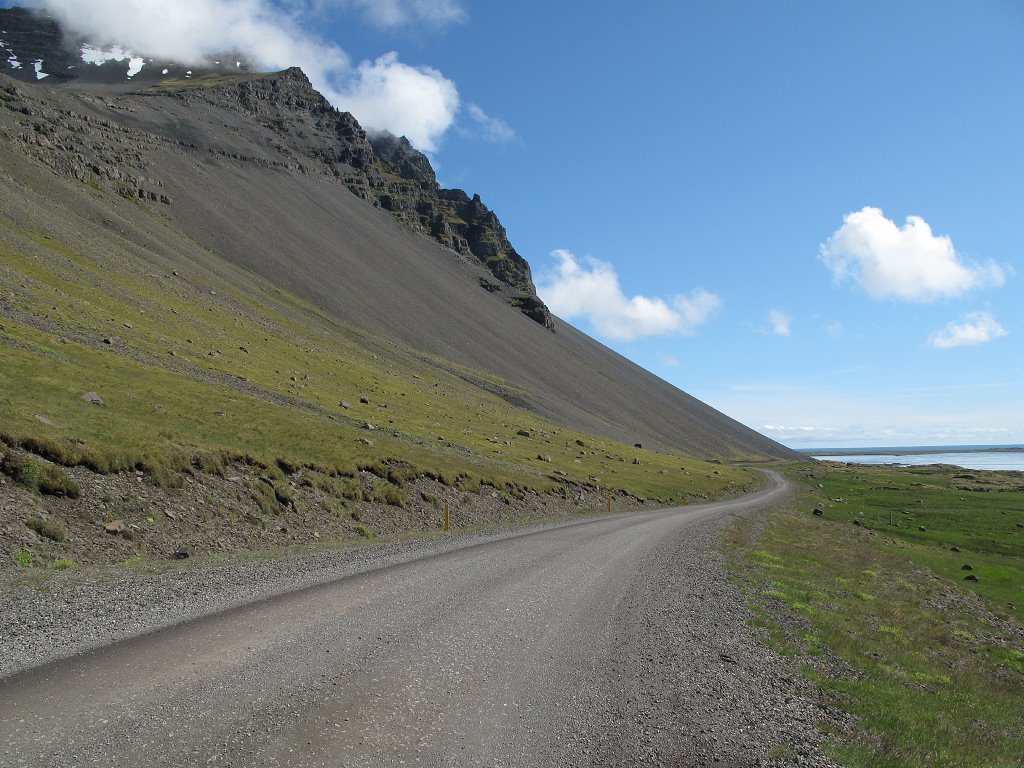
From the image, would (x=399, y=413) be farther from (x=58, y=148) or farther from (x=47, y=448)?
(x=58, y=148)

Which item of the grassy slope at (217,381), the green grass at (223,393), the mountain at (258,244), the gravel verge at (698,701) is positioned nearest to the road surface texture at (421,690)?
the gravel verge at (698,701)

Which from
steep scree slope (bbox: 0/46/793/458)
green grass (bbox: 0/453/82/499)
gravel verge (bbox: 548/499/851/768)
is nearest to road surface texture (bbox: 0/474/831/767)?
gravel verge (bbox: 548/499/851/768)

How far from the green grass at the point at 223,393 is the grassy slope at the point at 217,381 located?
0.19m

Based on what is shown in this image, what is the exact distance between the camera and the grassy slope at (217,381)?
2778 cm

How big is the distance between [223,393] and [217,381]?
5.84m

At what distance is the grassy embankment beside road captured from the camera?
9.23 meters

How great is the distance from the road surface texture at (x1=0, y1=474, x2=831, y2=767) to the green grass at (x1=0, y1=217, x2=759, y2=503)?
1437 cm

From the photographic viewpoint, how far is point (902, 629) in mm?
17984

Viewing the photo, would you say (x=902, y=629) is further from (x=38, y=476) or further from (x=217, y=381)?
(x=217, y=381)

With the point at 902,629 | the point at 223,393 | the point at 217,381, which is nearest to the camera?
the point at 902,629

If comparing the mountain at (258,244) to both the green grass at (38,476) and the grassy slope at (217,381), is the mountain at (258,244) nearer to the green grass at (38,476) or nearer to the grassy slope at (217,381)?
the grassy slope at (217,381)

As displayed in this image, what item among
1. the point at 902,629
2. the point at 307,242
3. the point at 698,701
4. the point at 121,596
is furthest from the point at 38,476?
the point at 307,242

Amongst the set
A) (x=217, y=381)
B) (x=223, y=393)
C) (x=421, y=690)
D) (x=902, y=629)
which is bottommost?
(x=902, y=629)

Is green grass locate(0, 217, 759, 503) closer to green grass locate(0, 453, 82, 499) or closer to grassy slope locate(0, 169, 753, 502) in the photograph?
grassy slope locate(0, 169, 753, 502)
